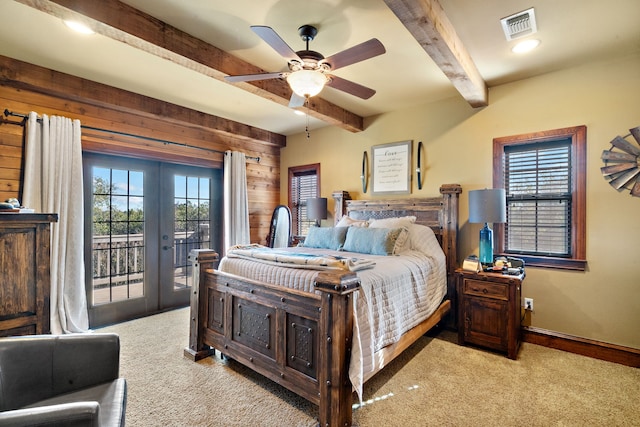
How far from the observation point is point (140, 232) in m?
3.96

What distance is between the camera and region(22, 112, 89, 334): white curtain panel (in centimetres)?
300

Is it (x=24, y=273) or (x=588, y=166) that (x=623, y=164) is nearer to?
(x=588, y=166)

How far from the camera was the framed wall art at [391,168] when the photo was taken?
13.3 ft

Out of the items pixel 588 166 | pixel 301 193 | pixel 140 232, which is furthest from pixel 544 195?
pixel 140 232

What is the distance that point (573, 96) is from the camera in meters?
2.96

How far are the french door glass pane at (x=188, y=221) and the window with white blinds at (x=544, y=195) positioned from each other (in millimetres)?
3928

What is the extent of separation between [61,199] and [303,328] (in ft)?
9.62

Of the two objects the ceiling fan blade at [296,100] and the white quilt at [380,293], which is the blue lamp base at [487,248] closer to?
the white quilt at [380,293]

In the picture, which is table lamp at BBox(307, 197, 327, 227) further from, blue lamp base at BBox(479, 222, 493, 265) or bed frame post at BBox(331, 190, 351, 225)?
blue lamp base at BBox(479, 222, 493, 265)

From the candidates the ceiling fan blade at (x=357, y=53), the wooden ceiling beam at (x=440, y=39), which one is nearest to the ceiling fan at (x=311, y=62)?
the ceiling fan blade at (x=357, y=53)

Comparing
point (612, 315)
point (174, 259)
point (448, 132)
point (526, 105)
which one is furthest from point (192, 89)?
point (612, 315)

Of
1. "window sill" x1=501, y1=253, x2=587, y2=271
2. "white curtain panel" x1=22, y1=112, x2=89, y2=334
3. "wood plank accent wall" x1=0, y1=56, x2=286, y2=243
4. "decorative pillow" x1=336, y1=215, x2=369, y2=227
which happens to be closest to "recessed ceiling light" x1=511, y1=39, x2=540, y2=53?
"window sill" x1=501, y1=253, x2=587, y2=271

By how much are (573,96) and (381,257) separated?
2.43m

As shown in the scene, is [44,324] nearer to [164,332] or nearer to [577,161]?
[164,332]
